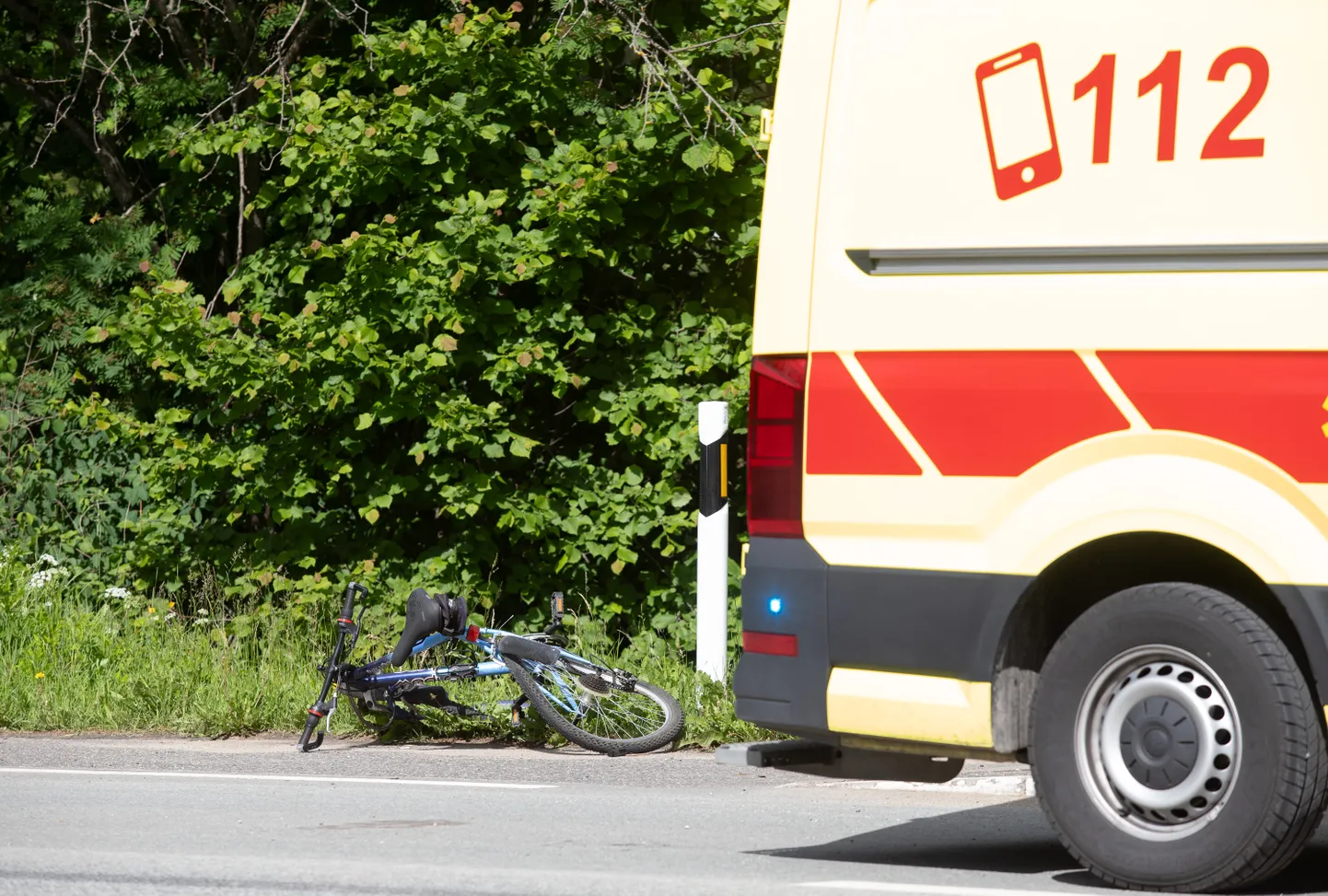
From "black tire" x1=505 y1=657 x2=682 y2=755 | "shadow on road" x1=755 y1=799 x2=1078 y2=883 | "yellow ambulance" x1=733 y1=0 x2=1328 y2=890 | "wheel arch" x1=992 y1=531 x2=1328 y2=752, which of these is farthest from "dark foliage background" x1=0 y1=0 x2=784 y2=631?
"wheel arch" x1=992 y1=531 x2=1328 y2=752

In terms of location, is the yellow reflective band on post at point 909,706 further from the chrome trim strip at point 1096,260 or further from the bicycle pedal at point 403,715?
the bicycle pedal at point 403,715

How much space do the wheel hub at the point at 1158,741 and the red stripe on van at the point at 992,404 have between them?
609 mm

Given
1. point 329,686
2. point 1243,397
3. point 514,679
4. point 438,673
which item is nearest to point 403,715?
point 438,673

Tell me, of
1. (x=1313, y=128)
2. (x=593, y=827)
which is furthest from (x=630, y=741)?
(x=1313, y=128)

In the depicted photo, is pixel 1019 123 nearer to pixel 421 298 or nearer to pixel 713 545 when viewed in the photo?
pixel 713 545

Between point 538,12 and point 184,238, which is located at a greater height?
point 538,12

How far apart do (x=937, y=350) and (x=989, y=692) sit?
0.94m

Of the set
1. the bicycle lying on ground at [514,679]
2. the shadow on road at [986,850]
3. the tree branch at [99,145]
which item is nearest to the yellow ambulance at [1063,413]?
the shadow on road at [986,850]

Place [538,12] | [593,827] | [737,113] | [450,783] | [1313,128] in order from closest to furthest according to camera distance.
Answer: [1313,128]
[593,827]
[450,783]
[737,113]
[538,12]

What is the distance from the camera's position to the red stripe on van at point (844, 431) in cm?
536

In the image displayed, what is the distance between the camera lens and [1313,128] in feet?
15.9

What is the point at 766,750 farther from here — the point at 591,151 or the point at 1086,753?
the point at 591,151

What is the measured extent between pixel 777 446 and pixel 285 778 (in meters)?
3.42

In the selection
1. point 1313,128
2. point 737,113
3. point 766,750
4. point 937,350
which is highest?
point 737,113
